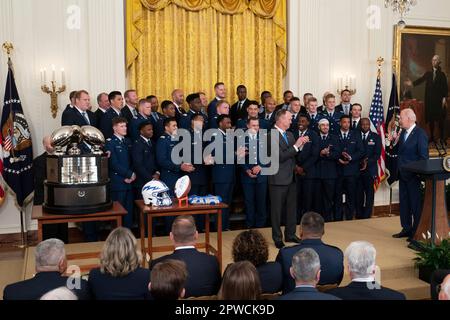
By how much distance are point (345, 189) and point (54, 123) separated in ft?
16.0

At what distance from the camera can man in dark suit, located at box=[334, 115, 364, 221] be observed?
29.6 feet

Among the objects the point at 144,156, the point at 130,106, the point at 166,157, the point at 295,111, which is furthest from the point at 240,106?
the point at 144,156

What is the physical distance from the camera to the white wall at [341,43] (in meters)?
10.1

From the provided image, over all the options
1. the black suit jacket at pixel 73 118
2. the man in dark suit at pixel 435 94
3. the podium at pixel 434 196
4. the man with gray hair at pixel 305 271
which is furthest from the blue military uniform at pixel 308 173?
the man with gray hair at pixel 305 271

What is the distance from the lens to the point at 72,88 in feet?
27.9

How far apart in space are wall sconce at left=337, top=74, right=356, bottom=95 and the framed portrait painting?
0.99 m

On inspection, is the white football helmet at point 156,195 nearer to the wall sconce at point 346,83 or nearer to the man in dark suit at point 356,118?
the man in dark suit at point 356,118

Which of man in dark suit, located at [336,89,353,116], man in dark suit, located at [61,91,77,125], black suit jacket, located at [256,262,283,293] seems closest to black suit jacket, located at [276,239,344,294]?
black suit jacket, located at [256,262,283,293]

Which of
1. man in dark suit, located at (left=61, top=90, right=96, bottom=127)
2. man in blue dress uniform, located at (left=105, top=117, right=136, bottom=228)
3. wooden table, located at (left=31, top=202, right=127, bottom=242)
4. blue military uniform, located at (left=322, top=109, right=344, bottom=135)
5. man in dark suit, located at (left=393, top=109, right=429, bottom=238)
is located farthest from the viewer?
blue military uniform, located at (left=322, top=109, right=344, bottom=135)

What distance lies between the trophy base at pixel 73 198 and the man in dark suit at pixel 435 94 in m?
7.82

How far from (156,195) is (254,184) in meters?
2.81

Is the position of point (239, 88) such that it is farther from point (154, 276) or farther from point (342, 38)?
point (154, 276)

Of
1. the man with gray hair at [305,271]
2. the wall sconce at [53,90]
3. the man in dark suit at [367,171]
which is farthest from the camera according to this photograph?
the man in dark suit at [367,171]

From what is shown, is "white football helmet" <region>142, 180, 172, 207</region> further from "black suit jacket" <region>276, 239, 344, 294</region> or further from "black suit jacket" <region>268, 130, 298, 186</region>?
"black suit jacket" <region>276, 239, 344, 294</region>
